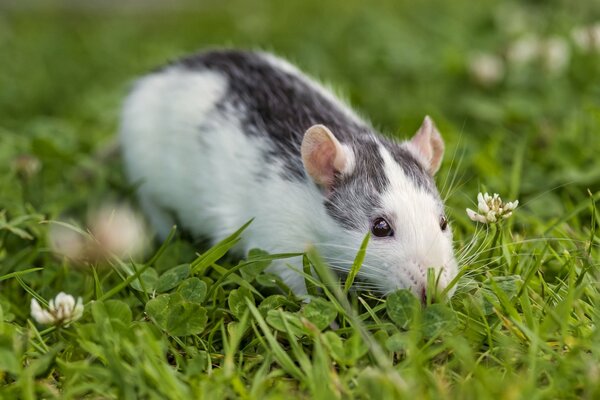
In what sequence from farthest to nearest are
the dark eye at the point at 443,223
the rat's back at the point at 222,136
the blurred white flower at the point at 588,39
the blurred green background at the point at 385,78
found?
the blurred white flower at the point at 588,39, the blurred green background at the point at 385,78, the rat's back at the point at 222,136, the dark eye at the point at 443,223

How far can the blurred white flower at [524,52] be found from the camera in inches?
250

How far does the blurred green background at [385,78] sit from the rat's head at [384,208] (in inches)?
22.5

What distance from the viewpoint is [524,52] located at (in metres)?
6.38

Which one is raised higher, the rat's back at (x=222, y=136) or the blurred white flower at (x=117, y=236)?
the rat's back at (x=222, y=136)

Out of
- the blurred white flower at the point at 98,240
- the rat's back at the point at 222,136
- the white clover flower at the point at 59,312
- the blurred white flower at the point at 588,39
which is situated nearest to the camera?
the white clover flower at the point at 59,312

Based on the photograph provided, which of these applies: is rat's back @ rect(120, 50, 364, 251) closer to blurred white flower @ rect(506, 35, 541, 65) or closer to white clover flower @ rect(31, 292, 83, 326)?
white clover flower @ rect(31, 292, 83, 326)

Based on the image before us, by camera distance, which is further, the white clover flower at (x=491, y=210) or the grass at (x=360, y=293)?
the white clover flower at (x=491, y=210)

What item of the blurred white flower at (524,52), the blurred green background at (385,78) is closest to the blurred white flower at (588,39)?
the blurred green background at (385,78)

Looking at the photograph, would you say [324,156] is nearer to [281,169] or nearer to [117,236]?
[281,169]

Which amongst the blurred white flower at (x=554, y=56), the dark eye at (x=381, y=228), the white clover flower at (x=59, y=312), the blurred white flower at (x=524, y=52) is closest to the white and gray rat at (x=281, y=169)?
the dark eye at (x=381, y=228)

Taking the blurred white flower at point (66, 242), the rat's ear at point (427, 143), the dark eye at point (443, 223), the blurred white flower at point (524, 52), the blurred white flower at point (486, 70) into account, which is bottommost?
Result: the blurred white flower at point (66, 242)

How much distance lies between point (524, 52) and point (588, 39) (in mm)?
580

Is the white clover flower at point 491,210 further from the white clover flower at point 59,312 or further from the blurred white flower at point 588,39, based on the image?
the blurred white flower at point 588,39

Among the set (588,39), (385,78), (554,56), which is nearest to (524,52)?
(554,56)
